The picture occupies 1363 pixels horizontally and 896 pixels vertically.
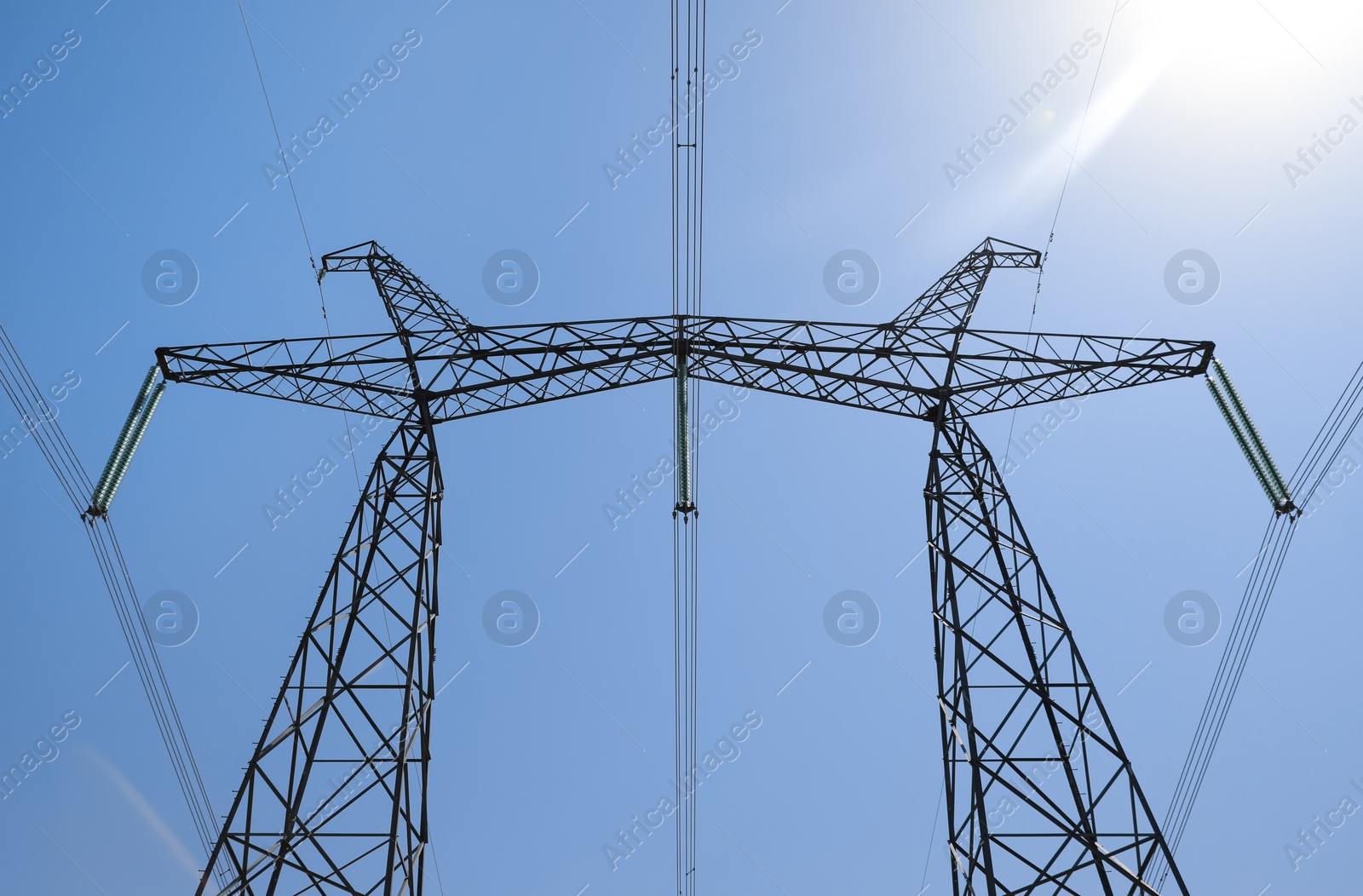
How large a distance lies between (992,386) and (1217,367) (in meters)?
4.51

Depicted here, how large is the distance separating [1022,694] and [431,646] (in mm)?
10147

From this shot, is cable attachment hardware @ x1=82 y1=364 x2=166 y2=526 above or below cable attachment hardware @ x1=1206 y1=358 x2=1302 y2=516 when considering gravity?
above

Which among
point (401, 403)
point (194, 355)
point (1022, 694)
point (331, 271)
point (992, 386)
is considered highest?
point (331, 271)

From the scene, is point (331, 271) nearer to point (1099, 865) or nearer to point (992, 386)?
point (992, 386)

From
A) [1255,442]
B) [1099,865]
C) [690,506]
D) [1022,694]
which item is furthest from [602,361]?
[1255,442]

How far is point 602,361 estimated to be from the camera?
1633 cm

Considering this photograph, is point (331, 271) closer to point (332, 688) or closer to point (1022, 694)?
point (332, 688)

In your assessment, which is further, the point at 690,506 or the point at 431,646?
the point at 690,506

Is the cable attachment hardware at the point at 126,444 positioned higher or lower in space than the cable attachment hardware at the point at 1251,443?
higher

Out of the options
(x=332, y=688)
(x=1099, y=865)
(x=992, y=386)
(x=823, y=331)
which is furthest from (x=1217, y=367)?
(x=332, y=688)

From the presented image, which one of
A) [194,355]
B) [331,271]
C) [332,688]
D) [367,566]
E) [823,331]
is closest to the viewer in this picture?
[332,688]

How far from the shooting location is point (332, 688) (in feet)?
42.2

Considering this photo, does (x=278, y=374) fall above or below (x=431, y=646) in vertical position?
above

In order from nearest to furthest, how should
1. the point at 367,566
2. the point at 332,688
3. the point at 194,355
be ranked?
1. the point at 332,688
2. the point at 367,566
3. the point at 194,355
